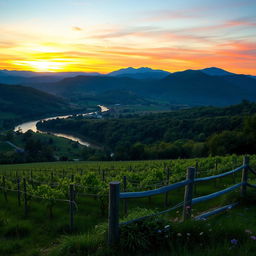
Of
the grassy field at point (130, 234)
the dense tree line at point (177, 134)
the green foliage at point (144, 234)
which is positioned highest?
the green foliage at point (144, 234)

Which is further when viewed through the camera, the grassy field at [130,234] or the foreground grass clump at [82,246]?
the foreground grass clump at [82,246]

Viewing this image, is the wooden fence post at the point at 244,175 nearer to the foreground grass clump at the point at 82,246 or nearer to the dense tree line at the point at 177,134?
the foreground grass clump at the point at 82,246

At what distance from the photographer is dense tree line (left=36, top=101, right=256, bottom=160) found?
4916 cm

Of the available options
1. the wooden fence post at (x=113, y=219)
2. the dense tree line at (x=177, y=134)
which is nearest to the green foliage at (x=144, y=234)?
the wooden fence post at (x=113, y=219)

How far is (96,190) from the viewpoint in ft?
36.6

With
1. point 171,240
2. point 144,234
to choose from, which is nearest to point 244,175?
point 171,240

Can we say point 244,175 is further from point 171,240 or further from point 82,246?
point 82,246

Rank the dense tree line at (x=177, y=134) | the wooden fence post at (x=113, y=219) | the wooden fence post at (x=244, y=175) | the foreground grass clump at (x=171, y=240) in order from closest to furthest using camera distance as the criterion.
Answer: the foreground grass clump at (x=171, y=240), the wooden fence post at (x=113, y=219), the wooden fence post at (x=244, y=175), the dense tree line at (x=177, y=134)

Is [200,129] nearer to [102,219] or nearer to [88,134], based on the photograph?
[88,134]

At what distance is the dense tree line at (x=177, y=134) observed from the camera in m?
49.2

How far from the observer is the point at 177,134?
10169cm

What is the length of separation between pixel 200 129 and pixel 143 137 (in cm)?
2533

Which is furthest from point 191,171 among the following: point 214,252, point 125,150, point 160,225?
point 125,150

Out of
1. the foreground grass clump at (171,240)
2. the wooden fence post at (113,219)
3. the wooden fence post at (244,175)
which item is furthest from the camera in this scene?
the wooden fence post at (244,175)
